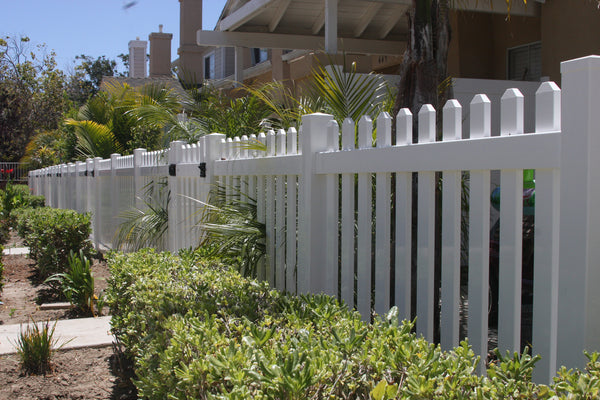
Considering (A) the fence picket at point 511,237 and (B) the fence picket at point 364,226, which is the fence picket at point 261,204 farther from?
(A) the fence picket at point 511,237

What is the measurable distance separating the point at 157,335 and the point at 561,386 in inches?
70.5

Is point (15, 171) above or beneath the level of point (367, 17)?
beneath

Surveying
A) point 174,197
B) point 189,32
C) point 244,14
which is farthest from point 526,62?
point 189,32

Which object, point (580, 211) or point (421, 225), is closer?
point (580, 211)

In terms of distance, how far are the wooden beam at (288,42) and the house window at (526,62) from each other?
2.36 metres

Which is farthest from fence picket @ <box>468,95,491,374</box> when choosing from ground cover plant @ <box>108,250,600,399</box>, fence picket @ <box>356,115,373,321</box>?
fence picket @ <box>356,115,373,321</box>

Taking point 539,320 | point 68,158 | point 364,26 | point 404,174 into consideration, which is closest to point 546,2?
point 364,26

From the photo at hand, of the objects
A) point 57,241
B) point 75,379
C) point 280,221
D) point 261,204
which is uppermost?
point 261,204

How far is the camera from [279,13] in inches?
448

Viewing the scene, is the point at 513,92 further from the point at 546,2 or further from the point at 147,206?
the point at 546,2

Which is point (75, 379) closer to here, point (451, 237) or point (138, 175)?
point (451, 237)

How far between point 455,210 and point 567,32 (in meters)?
8.42

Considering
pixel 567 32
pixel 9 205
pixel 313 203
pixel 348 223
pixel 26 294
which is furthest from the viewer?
pixel 9 205

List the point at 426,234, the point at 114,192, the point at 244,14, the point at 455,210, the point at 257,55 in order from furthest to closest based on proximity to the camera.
Answer: 1. the point at 257,55
2. the point at 244,14
3. the point at 114,192
4. the point at 426,234
5. the point at 455,210
